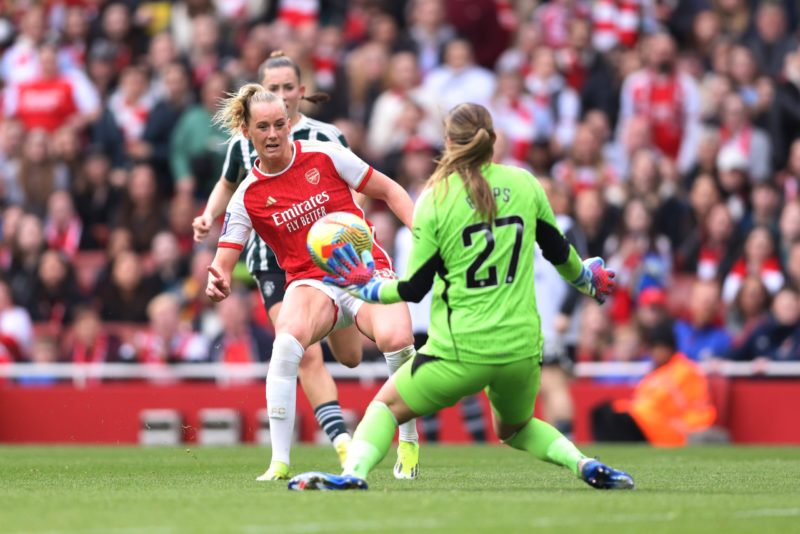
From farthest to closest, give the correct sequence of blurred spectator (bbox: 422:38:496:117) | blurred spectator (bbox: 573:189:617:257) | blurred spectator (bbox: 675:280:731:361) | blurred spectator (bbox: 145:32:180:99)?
1. blurred spectator (bbox: 145:32:180:99)
2. blurred spectator (bbox: 422:38:496:117)
3. blurred spectator (bbox: 573:189:617:257)
4. blurred spectator (bbox: 675:280:731:361)

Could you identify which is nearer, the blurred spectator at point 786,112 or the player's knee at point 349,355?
the player's knee at point 349,355

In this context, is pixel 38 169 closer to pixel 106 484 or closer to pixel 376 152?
pixel 376 152

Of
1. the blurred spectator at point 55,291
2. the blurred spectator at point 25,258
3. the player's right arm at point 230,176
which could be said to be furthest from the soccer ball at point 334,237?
the blurred spectator at point 25,258

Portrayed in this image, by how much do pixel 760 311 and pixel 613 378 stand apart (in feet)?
4.90

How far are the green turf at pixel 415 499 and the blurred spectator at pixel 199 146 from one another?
7.18 meters

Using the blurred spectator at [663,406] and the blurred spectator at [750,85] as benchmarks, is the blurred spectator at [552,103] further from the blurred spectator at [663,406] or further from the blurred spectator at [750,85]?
the blurred spectator at [663,406]

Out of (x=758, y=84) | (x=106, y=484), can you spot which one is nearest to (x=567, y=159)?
(x=758, y=84)

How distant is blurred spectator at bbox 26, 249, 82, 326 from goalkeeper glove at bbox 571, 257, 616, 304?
1064 cm

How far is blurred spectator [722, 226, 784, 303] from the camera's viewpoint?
51.2 feet

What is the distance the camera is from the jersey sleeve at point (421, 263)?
786cm

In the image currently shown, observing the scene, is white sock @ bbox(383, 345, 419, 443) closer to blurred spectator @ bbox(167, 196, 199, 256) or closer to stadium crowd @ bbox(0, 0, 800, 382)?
stadium crowd @ bbox(0, 0, 800, 382)

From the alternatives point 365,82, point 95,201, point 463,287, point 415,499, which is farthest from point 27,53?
point 415,499

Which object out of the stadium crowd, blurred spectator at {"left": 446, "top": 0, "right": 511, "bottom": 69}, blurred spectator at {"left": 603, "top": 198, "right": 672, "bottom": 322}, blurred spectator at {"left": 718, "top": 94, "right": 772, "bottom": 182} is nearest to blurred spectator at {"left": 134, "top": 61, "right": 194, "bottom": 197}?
the stadium crowd

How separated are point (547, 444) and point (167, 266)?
10375 millimetres
